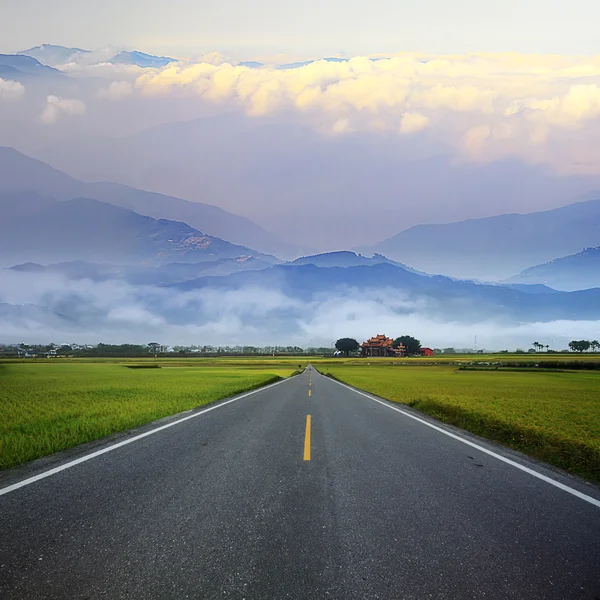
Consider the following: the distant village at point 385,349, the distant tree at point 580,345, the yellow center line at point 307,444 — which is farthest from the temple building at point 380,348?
the yellow center line at point 307,444

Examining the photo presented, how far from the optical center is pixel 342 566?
3.62 m

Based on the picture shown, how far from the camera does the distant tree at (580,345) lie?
178 metres

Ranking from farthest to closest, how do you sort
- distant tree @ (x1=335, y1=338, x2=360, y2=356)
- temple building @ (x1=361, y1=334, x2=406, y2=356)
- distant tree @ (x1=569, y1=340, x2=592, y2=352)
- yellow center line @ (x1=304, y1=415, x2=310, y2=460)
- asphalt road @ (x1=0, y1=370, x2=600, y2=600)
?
distant tree @ (x1=335, y1=338, x2=360, y2=356) → temple building @ (x1=361, y1=334, x2=406, y2=356) → distant tree @ (x1=569, y1=340, x2=592, y2=352) → yellow center line @ (x1=304, y1=415, x2=310, y2=460) → asphalt road @ (x1=0, y1=370, x2=600, y2=600)

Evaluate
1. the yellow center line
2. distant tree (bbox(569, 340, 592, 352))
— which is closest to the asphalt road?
the yellow center line

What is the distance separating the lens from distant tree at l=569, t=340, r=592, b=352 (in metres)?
178

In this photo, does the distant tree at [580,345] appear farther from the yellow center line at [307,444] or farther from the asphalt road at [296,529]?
the asphalt road at [296,529]

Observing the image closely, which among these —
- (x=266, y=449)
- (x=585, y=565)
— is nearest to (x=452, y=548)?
(x=585, y=565)

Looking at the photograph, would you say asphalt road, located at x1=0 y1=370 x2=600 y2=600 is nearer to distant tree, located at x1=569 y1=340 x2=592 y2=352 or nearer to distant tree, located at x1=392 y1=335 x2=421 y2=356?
distant tree, located at x1=392 y1=335 x2=421 y2=356

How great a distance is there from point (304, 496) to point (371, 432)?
17.0 feet

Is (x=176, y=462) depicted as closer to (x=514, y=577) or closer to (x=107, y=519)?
(x=107, y=519)

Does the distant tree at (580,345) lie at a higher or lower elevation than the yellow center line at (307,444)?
higher

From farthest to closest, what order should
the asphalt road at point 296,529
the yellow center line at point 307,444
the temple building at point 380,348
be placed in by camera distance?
the temple building at point 380,348
the yellow center line at point 307,444
the asphalt road at point 296,529

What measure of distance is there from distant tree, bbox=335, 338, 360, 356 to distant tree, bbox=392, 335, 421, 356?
59.3ft

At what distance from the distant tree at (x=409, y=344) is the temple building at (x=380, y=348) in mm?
2381
